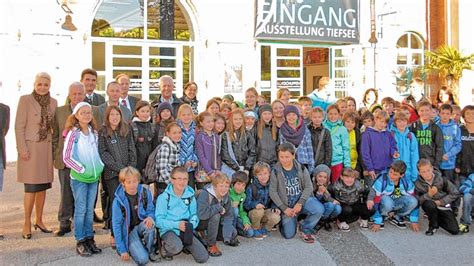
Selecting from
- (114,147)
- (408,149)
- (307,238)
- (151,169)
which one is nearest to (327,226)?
(307,238)

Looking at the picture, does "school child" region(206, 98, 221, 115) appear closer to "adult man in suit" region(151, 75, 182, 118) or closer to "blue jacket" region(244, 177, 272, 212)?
"adult man in suit" region(151, 75, 182, 118)

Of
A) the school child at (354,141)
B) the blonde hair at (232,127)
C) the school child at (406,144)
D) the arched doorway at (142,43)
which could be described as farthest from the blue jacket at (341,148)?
the arched doorway at (142,43)

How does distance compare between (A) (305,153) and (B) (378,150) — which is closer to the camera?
(A) (305,153)

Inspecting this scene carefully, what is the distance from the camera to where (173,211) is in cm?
568

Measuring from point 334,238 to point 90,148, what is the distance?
3.13m

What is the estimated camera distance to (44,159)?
20.9ft

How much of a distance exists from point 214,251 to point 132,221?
95cm

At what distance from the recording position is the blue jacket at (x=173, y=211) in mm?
5617

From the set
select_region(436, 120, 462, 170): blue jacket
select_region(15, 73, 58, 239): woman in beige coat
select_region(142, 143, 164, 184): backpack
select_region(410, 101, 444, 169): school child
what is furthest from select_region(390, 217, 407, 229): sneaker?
select_region(15, 73, 58, 239): woman in beige coat

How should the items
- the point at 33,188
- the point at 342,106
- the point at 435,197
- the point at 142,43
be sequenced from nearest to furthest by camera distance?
the point at 33,188, the point at 435,197, the point at 342,106, the point at 142,43

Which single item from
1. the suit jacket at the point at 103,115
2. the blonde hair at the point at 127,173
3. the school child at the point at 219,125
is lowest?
the blonde hair at the point at 127,173

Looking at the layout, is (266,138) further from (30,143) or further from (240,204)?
(30,143)

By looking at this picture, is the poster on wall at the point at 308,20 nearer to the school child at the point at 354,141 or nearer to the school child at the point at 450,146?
the school child at the point at 354,141

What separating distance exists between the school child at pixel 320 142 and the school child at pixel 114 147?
2.57m
